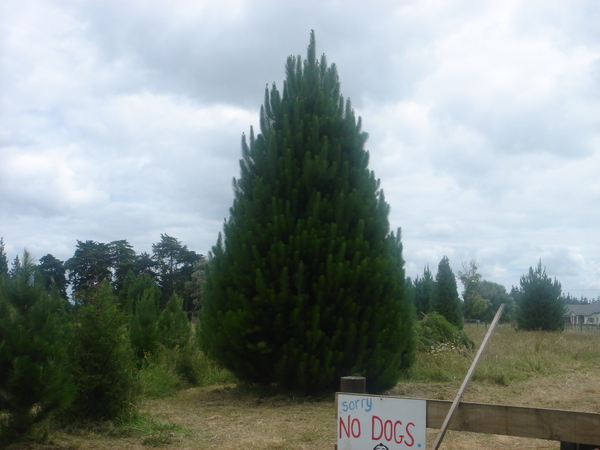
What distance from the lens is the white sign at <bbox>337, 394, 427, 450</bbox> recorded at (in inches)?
137

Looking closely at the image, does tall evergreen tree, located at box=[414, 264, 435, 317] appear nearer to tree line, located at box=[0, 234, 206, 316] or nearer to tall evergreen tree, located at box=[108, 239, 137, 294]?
tree line, located at box=[0, 234, 206, 316]

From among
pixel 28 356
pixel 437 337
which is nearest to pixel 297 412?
pixel 28 356

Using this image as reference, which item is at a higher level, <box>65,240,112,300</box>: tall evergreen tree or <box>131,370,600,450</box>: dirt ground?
<box>65,240,112,300</box>: tall evergreen tree

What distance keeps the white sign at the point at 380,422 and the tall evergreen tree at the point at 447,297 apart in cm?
2323

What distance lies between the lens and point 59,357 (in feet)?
17.3

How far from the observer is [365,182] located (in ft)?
30.2

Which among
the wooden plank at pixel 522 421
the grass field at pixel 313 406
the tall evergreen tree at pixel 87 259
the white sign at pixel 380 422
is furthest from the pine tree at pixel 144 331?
the tall evergreen tree at pixel 87 259

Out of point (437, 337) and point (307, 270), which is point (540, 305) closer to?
point (437, 337)

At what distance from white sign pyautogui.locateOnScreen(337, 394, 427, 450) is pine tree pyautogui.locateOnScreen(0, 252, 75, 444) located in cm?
293

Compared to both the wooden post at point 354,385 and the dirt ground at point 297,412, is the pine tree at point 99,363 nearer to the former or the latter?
the dirt ground at point 297,412

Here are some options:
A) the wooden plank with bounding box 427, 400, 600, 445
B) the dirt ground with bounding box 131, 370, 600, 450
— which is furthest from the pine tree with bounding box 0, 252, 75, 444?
the wooden plank with bounding box 427, 400, 600, 445

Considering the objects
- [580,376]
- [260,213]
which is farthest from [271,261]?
[580,376]

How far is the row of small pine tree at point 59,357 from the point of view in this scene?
16.4 ft

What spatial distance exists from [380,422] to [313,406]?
4466 millimetres
